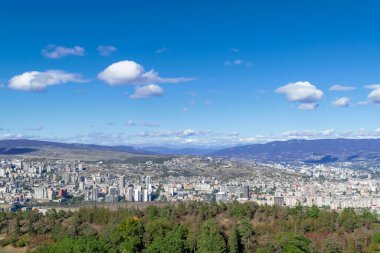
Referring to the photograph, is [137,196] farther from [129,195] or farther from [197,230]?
[197,230]

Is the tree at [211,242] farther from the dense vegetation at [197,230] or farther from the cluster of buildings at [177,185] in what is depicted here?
the cluster of buildings at [177,185]

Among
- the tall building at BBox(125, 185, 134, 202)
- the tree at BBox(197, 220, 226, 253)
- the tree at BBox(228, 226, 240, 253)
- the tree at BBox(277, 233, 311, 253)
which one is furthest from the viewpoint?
the tall building at BBox(125, 185, 134, 202)

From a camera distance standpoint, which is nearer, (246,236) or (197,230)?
(246,236)

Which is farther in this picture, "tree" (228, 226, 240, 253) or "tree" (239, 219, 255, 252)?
"tree" (239, 219, 255, 252)

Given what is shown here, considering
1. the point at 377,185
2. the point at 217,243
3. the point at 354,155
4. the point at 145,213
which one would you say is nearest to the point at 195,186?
the point at 377,185

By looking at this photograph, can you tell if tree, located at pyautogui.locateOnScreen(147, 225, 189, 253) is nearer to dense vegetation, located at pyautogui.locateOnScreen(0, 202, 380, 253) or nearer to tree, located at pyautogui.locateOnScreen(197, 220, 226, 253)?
dense vegetation, located at pyautogui.locateOnScreen(0, 202, 380, 253)

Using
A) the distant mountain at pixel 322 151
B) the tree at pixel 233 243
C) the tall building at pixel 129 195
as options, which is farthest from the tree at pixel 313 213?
the distant mountain at pixel 322 151

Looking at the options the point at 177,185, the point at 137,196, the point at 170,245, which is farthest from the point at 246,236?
the point at 177,185

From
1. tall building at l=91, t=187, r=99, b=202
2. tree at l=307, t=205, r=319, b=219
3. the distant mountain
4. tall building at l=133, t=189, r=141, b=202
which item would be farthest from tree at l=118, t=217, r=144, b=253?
the distant mountain

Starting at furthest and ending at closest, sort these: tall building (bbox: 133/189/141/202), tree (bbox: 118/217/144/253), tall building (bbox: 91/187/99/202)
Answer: tall building (bbox: 91/187/99/202) < tall building (bbox: 133/189/141/202) < tree (bbox: 118/217/144/253)
